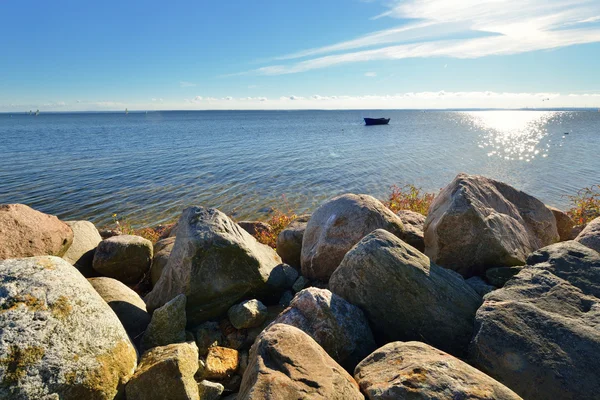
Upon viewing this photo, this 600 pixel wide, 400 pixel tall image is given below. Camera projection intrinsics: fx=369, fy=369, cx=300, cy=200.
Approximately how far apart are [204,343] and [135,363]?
1.51 metres

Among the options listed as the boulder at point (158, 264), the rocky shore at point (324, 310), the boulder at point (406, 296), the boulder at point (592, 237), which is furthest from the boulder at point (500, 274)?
the boulder at point (158, 264)

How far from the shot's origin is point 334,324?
5.11 metres

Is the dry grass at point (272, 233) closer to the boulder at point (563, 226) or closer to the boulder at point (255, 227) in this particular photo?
the boulder at point (255, 227)

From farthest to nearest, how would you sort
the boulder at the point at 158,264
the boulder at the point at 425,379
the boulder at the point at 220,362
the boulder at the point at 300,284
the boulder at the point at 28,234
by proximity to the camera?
the boulder at the point at 158,264 → the boulder at the point at 300,284 → the boulder at the point at 28,234 → the boulder at the point at 220,362 → the boulder at the point at 425,379

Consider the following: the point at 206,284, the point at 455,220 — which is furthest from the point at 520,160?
the point at 206,284

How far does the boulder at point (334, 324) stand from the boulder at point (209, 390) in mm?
1151

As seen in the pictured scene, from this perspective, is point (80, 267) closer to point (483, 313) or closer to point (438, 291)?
point (438, 291)

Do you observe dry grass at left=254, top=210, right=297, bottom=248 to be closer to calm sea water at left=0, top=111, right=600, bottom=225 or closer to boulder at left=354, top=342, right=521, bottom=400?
calm sea water at left=0, top=111, right=600, bottom=225

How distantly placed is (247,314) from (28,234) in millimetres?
4781

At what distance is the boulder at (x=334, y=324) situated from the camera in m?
5.04

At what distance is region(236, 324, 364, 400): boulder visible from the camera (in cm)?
354

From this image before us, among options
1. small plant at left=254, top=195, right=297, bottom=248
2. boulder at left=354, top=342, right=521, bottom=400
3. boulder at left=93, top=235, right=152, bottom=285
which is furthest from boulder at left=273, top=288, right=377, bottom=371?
small plant at left=254, top=195, right=297, bottom=248

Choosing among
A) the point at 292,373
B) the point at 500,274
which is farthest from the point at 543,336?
the point at 292,373

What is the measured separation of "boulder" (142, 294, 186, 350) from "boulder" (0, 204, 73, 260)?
3.24 metres
